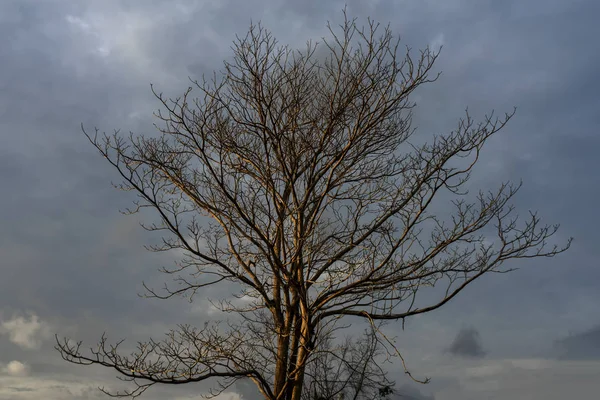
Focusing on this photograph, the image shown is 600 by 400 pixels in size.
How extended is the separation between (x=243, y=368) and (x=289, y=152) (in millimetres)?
3367

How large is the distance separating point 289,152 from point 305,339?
290 centimetres

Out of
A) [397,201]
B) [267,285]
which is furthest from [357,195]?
[267,285]

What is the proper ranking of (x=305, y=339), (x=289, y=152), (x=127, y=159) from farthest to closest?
1. (x=127, y=159)
2. (x=289, y=152)
3. (x=305, y=339)

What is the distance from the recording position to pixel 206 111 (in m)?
8.55

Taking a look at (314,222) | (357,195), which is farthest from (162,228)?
(357,195)

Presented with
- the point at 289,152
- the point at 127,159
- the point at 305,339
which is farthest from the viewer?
the point at 127,159

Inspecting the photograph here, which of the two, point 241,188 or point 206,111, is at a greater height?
point 206,111

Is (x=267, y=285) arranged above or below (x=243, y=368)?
above

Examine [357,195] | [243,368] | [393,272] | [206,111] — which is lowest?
[243,368]

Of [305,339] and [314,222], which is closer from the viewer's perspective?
[305,339]

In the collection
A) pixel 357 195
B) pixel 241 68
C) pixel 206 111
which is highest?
pixel 241 68

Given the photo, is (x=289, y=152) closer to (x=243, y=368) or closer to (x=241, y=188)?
(x=241, y=188)

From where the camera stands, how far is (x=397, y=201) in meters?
9.20

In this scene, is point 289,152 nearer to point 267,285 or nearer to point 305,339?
point 267,285
